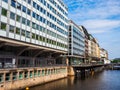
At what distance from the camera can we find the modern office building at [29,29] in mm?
48688

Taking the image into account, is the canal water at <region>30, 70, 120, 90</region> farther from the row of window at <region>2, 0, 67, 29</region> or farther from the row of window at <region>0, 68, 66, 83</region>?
the row of window at <region>2, 0, 67, 29</region>

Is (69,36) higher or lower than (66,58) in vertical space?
higher

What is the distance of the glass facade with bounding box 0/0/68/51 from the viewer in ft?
159

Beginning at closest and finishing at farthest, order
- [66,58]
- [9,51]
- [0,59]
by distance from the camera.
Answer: [0,59] → [9,51] → [66,58]

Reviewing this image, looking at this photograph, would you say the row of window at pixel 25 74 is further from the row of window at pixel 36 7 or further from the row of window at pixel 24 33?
the row of window at pixel 36 7

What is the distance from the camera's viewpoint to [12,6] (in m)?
49.9

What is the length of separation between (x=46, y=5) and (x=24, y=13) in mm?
16964

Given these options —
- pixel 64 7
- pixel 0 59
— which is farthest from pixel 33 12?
pixel 64 7

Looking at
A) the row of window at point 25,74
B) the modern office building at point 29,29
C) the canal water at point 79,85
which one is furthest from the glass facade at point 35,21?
the canal water at point 79,85

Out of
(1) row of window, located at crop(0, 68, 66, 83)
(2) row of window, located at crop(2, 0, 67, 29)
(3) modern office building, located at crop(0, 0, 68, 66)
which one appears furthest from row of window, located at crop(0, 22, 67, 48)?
(1) row of window, located at crop(0, 68, 66, 83)

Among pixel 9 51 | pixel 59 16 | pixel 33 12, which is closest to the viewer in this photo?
pixel 9 51

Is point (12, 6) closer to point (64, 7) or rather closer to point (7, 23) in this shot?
point (7, 23)

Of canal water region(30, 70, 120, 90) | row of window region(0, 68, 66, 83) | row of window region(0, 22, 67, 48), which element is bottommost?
canal water region(30, 70, 120, 90)

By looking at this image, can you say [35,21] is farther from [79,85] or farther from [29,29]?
[79,85]
